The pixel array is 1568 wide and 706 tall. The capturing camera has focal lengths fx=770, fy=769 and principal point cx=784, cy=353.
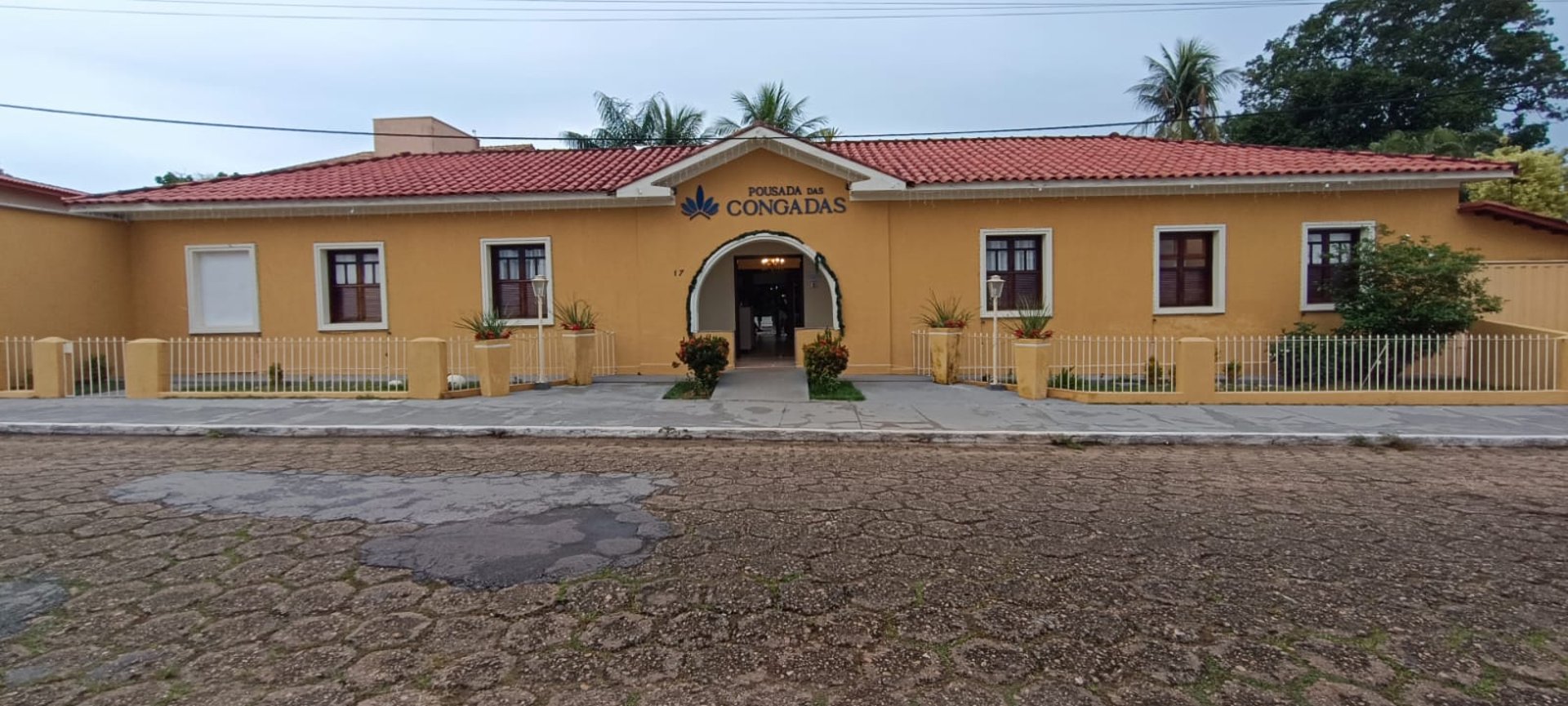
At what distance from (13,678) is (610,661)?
228cm

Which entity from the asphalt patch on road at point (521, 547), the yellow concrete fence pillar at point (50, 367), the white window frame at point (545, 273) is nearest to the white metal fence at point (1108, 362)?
the asphalt patch on road at point (521, 547)

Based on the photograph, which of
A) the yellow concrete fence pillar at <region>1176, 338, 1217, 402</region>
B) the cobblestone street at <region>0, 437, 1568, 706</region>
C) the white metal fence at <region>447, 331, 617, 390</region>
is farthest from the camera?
the white metal fence at <region>447, 331, 617, 390</region>

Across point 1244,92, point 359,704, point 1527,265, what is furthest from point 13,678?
point 1244,92

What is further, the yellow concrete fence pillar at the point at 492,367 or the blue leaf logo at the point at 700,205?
the blue leaf logo at the point at 700,205

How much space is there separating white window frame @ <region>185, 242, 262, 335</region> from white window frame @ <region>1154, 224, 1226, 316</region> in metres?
16.2

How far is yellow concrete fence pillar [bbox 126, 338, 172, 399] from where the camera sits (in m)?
10.9

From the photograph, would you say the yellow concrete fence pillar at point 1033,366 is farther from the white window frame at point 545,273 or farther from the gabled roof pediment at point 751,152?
the white window frame at point 545,273

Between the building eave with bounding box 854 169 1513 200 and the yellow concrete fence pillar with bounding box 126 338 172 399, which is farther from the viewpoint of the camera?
the building eave with bounding box 854 169 1513 200

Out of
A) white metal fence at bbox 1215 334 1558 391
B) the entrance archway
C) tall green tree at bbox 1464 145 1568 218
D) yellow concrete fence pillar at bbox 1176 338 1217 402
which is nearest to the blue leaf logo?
the entrance archway

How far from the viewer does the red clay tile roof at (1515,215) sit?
13.2 metres

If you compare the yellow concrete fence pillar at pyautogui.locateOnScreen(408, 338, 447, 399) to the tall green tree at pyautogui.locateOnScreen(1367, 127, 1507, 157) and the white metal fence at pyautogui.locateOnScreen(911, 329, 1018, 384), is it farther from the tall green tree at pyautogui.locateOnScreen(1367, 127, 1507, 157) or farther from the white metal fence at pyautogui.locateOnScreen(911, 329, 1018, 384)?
the tall green tree at pyautogui.locateOnScreen(1367, 127, 1507, 157)

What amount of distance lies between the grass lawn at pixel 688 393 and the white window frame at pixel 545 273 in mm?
3513

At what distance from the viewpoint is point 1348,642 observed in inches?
132

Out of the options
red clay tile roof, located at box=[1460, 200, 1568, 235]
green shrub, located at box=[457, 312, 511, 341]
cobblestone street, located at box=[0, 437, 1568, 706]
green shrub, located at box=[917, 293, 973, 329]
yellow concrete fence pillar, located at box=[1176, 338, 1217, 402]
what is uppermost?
red clay tile roof, located at box=[1460, 200, 1568, 235]
